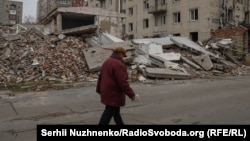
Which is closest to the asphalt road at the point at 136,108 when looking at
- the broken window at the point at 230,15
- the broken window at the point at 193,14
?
the broken window at the point at 193,14

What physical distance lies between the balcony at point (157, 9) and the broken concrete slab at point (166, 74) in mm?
26466

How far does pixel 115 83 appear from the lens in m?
5.63

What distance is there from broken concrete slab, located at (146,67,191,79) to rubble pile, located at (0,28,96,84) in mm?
2792

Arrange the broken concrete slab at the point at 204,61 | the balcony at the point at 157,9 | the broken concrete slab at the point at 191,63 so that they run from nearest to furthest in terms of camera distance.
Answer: the broken concrete slab at the point at 191,63, the broken concrete slab at the point at 204,61, the balcony at the point at 157,9

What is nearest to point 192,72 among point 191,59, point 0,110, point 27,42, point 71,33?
point 191,59

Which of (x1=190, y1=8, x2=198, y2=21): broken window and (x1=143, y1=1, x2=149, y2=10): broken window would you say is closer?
(x1=190, y1=8, x2=198, y2=21): broken window

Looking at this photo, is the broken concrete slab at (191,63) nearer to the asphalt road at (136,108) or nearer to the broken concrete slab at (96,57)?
the broken concrete slab at (96,57)

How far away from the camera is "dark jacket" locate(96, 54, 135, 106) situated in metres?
5.56

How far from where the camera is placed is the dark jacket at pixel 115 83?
556cm

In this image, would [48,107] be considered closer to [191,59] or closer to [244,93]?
[244,93]

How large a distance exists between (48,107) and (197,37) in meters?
30.3

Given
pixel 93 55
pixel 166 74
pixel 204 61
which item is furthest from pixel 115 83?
pixel 204 61

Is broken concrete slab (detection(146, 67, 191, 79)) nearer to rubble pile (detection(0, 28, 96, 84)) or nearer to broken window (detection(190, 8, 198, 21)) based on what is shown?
rubble pile (detection(0, 28, 96, 84))

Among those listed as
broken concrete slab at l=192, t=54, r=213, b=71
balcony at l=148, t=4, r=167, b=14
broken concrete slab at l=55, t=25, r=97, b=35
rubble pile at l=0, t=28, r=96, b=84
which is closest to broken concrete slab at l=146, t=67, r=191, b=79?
rubble pile at l=0, t=28, r=96, b=84
